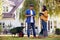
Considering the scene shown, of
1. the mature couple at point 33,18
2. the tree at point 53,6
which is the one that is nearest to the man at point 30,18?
the mature couple at point 33,18

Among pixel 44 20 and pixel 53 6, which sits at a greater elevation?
pixel 53 6

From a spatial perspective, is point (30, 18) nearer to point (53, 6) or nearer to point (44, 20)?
point (44, 20)

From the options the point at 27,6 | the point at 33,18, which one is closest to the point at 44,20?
the point at 33,18

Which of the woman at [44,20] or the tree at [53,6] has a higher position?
the tree at [53,6]

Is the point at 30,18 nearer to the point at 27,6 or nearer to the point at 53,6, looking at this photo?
the point at 27,6

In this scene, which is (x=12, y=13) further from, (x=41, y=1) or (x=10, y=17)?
(x=41, y=1)

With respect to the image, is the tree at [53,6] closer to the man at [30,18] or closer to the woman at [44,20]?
the woman at [44,20]

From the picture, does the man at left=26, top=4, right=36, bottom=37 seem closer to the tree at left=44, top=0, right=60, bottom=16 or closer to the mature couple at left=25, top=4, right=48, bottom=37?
the mature couple at left=25, top=4, right=48, bottom=37

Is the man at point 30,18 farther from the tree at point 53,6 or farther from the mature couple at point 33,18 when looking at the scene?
the tree at point 53,6

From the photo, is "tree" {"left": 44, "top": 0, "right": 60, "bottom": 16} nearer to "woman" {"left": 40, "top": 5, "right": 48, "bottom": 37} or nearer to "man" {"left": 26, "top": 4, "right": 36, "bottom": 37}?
"woman" {"left": 40, "top": 5, "right": 48, "bottom": 37}

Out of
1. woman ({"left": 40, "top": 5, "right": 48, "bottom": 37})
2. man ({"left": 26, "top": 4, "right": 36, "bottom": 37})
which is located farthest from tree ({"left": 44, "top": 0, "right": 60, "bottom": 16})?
man ({"left": 26, "top": 4, "right": 36, "bottom": 37})

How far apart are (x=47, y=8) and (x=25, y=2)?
211 mm

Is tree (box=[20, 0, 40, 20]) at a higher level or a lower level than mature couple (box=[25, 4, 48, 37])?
higher

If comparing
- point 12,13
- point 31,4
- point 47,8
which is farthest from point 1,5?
point 47,8
